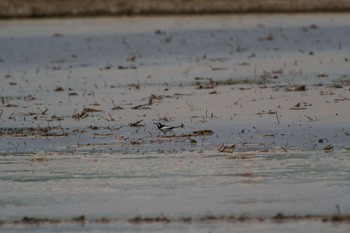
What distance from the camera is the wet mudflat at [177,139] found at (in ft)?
35.8

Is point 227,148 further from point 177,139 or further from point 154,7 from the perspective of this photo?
point 154,7

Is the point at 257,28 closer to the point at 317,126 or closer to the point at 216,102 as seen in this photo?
the point at 216,102

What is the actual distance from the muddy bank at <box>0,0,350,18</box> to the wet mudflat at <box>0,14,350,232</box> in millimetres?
11970

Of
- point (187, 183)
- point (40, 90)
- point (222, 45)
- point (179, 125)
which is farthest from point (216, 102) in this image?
point (222, 45)

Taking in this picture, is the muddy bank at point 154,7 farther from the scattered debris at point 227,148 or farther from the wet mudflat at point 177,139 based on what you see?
the scattered debris at point 227,148

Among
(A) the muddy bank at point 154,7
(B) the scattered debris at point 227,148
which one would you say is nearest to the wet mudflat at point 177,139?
(B) the scattered debris at point 227,148

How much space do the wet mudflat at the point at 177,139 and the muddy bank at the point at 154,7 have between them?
39.3ft

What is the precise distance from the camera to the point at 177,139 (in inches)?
601

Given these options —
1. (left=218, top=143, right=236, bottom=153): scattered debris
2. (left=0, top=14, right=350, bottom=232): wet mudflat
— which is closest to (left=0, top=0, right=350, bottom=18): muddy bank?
(left=0, top=14, right=350, bottom=232): wet mudflat

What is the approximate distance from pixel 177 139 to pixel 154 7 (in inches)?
1132

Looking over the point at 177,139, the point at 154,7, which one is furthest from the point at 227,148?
the point at 154,7

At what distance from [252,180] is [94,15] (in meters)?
32.0

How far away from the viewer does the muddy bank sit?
1684 inches

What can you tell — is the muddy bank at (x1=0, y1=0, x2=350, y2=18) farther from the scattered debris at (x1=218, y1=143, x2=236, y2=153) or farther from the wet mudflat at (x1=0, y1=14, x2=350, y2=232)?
the scattered debris at (x1=218, y1=143, x2=236, y2=153)
